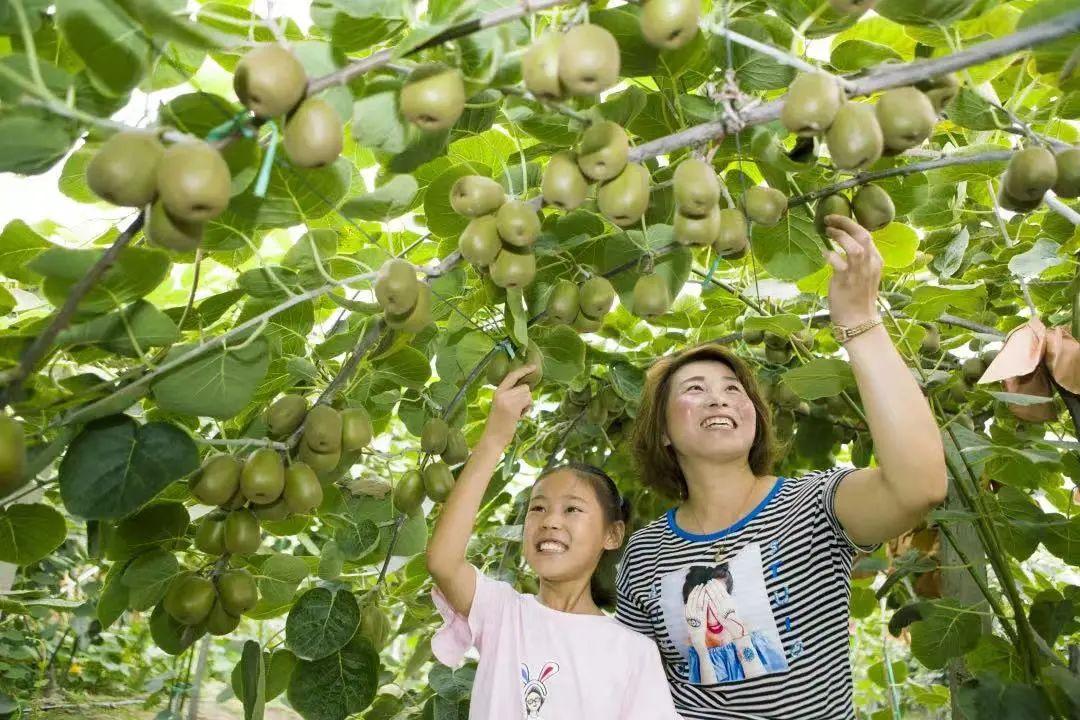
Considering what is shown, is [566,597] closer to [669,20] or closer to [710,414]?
[710,414]

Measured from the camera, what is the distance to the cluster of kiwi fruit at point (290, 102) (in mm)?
949

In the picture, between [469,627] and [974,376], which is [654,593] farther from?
[974,376]

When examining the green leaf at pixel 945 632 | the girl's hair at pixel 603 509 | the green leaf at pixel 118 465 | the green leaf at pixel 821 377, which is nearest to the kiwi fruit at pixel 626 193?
Result: the green leaf at pixel 118 465

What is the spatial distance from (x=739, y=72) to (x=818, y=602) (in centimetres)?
106

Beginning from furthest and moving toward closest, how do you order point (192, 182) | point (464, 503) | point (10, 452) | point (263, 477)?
1. point (464, 503)
2. point (263, 477)
3. point (10, 452)
4. point (192, 182)

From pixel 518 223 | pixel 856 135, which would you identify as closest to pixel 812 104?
pixel 856 135

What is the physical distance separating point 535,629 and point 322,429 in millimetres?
786

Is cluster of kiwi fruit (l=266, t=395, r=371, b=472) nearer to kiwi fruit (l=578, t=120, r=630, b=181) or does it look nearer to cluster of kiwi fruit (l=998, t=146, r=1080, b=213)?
kiwi fruit (l=578, t=120, r=630, b=181)

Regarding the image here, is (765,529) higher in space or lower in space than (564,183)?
lower

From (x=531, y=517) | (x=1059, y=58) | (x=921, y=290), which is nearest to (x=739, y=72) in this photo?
(x=1059, y=58)

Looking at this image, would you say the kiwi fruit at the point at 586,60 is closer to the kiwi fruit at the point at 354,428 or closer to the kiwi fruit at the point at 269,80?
the kiwi fruit at the point at 269,80

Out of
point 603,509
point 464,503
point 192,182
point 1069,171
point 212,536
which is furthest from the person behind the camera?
point 603,509

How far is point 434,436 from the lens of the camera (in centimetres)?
189

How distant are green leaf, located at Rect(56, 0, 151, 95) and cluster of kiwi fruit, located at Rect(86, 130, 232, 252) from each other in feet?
0.30
